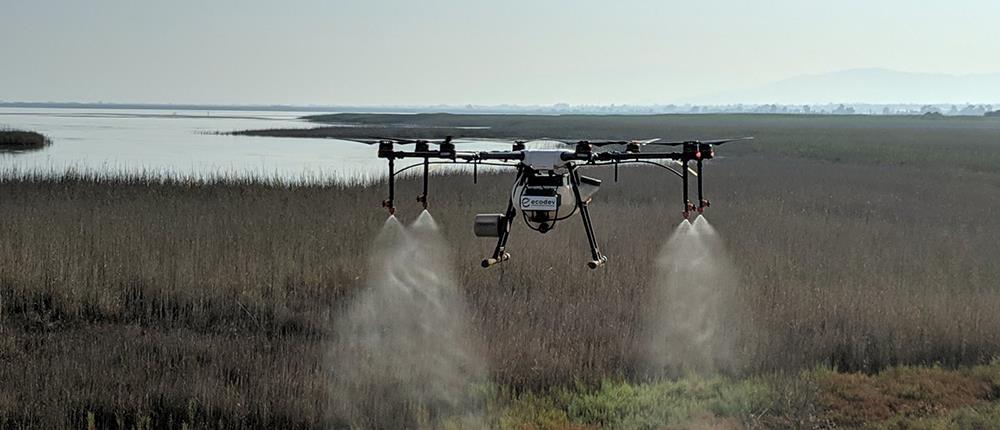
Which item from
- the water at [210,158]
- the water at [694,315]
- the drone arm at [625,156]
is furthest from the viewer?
the water at [210,158]

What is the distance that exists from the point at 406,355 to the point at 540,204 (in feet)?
24.6

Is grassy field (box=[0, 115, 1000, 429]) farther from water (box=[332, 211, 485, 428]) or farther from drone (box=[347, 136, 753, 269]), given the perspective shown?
drone (box=[347, 136, 753, 269])

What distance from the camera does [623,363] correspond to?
12.0m

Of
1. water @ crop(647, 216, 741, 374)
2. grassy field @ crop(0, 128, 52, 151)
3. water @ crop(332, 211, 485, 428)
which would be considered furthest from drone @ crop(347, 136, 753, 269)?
grassy field @ crop(0, 128, 52, 151)

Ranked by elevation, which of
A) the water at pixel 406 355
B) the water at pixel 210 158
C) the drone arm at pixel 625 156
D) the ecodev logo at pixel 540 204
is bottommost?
the water at pixel 406 355

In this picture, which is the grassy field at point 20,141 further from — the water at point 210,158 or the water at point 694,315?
the water at point 694,315

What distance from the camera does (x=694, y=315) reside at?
49.2 ft

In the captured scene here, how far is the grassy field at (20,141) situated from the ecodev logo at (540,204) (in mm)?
59243

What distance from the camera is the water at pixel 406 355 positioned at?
10.0 m

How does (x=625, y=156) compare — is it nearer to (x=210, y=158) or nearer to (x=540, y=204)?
(x=540, y=204)

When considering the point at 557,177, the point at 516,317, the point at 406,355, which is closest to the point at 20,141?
the point at 516,317

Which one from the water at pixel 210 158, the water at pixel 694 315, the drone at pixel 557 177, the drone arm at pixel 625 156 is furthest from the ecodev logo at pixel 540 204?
the water at pixel 210 158

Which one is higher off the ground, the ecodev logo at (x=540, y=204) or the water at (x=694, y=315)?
the ecodev logo at (x=540, y=204)

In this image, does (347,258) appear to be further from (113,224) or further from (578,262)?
(113,224)
